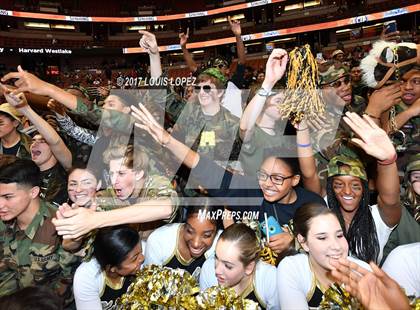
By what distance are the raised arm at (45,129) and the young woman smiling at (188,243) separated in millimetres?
955

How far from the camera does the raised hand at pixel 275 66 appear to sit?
221 centimetres

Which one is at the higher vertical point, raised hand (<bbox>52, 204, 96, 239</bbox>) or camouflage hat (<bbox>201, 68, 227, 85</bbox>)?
camouflage hat (<bbox>201, 68, 227, 85</bbox>)

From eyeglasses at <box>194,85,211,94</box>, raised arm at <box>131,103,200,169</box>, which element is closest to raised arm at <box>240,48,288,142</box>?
raised arm at <box>131,103,200,169</box>

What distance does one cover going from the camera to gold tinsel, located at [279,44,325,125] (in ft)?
7.02

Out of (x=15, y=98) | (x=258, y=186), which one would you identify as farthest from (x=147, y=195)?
(x=15, y=98)

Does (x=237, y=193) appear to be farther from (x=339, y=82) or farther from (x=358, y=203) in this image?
(x=339, y=82)

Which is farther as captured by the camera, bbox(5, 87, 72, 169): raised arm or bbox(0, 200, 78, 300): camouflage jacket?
bbox(5, 87, 72, 169): raised arm

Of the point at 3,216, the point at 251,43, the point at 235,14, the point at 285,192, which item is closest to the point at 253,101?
the point at 285,192

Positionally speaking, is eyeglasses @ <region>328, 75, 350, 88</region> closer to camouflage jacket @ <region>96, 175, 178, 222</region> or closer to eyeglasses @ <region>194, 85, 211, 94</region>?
eyeglasses @ <region>194, 85, 211, 94</region>

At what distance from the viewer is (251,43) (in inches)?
966

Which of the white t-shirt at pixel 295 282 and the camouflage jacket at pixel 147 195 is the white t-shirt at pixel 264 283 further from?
the camouflage jacket at pixel 147 195

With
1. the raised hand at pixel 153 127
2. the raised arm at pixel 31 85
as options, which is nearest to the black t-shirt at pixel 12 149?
the raised arm at pixel 31 85

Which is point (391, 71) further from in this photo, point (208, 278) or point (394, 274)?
point (208, 278)

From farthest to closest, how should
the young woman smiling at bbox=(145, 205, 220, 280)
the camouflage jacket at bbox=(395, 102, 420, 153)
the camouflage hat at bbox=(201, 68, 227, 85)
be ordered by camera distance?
the camouflage hat at bbox=(201, 68, 227, 85)
the camouflage jacket at bbox=(395, 102, 420, 153)
the young woman smiling at bbox=(145, 205, 220, 280)
